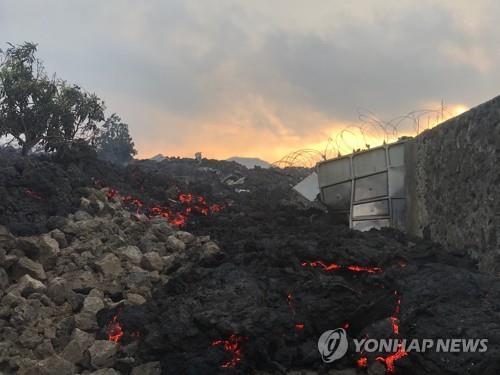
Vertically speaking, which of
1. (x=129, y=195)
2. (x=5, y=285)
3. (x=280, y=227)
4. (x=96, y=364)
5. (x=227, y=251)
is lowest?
(x=96, y=364)

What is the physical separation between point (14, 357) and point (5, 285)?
1.85 metres

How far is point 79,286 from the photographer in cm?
911

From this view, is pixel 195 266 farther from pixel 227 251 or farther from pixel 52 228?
pixel 52 228

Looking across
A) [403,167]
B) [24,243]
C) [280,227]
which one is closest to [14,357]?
[24,243]

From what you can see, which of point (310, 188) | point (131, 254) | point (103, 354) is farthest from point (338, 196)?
point (103, 354)

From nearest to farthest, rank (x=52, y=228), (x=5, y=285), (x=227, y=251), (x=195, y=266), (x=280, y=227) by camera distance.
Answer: (x=5, y=285), (x=195, y=266), (x=227, y=251), (x=52, y=228), (x=280, y=227)

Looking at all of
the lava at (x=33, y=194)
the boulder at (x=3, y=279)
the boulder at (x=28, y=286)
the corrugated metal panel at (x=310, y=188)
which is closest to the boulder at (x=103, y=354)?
the boulder at (x=28, y=286)

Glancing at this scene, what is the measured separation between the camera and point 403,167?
13695mm

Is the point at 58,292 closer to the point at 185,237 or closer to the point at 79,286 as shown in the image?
the point at 79,286

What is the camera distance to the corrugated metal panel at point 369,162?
14.0 metres

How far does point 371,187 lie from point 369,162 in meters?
0.72

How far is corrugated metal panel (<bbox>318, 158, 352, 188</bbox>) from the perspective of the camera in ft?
49.6

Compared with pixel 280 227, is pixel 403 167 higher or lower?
higher

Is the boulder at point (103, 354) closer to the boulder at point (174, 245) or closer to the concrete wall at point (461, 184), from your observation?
the boulder at point (174, 245)
